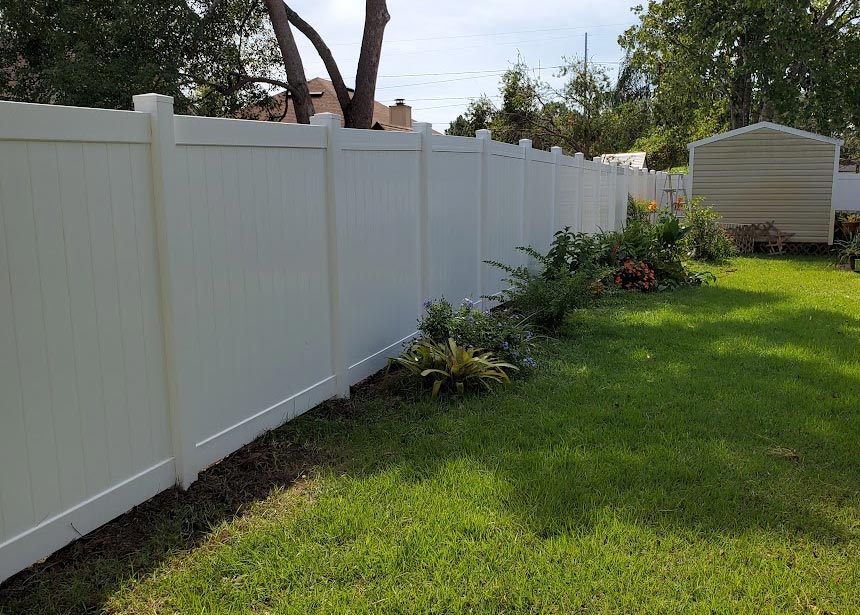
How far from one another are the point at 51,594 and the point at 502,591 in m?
1.67

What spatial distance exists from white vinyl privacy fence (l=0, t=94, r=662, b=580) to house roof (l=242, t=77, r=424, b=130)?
12.8 metres

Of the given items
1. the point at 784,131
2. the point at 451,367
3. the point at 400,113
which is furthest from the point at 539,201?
the point at 400,113

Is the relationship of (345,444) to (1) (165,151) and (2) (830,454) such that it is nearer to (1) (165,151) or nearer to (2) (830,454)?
(1) (165,151)

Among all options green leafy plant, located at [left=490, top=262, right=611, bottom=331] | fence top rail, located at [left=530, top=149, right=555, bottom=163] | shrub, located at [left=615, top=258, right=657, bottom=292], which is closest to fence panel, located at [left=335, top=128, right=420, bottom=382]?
→ green leafy plant, located at [left=490, top=262, right=611, bottom=331]

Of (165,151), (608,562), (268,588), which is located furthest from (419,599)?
(165,151)

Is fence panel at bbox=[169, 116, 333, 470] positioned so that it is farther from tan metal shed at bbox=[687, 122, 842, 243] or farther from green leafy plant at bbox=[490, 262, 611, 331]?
tan metal shed at bbox=[687, 122, 842, 243]

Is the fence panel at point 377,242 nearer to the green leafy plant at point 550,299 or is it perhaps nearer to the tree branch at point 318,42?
the green leafy plant at point 550,299

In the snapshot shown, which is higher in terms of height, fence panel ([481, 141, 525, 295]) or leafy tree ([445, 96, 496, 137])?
leafy tree ([445, 96, 496, 137])

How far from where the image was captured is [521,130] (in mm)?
38344

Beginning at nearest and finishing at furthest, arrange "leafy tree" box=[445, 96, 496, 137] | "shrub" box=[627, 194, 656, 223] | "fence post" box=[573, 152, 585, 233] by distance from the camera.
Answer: "fence post" box=[573, 152, 585, 233] → "shrub" box=[627, 194, 656, 223] → "leafy tree" box=[445, 96, 496, 137]

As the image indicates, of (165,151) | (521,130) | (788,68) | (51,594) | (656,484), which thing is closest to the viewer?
(51,594)

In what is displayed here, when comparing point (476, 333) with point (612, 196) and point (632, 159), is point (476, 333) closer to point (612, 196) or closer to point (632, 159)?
point (612, 196)

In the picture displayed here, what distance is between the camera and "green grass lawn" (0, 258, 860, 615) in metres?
2.78

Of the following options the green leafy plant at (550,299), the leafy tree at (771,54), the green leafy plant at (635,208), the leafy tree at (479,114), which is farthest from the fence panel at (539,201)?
the leafy tree at (479,114)
